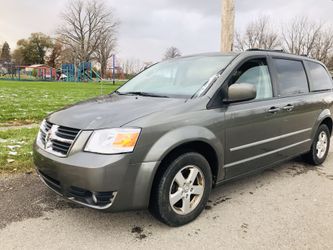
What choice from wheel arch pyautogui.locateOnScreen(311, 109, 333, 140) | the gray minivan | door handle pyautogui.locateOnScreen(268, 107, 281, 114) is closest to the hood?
the gray minivan

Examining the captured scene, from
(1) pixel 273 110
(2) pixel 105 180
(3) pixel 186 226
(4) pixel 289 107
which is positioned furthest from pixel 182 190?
(4) pixel 289 107

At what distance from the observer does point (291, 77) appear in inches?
181

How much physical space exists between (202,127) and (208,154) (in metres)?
0.36

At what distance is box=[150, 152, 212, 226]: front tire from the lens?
293 cm

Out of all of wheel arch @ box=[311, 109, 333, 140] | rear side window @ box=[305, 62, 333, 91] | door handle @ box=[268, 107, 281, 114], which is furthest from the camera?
rear side window @ box=[305, 62, 333, 91]

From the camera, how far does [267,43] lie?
136ft

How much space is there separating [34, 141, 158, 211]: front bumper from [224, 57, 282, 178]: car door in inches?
43.1

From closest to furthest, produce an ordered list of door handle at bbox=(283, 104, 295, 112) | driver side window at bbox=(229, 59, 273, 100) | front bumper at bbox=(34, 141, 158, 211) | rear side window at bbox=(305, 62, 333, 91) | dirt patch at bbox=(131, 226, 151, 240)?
front bumper at bbox=(34, 141, 158, 211), dirt patch at bbox=(131, 226, 151, 240), driver side window at bbox=(229, 59, 273, 100), door handle at bbox=(283, 104, 295, 112), rear side window at bbox=(305, 62, 333, 91)

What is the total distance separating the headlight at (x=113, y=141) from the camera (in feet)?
8.86

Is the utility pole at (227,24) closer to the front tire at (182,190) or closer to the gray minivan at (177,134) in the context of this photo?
the gray minivan at (177,134)

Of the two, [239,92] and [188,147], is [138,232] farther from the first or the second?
[239,92]

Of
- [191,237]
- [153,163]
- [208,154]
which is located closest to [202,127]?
[208,154]

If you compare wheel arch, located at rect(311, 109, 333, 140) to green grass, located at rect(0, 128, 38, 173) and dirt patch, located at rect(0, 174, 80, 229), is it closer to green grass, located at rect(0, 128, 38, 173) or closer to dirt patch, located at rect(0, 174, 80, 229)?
dirt patch, located at rect(0, 174, 80, 229)

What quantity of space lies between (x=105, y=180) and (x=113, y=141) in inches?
12.7
